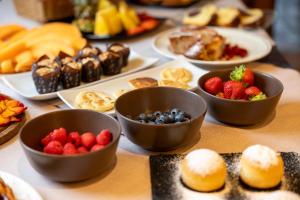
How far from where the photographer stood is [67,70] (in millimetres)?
1297

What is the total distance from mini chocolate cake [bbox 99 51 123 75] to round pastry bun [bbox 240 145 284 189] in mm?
626

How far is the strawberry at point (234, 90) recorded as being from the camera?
1127 mm

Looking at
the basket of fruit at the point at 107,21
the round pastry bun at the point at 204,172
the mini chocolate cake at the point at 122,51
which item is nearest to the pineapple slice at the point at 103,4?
the basket of fruit at the point at 107,21

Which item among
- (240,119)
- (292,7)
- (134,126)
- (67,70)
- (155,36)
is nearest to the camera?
(134,126)

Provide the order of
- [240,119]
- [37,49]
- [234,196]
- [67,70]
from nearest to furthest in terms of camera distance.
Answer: [234,196] < [240,119] < [67,70] < [37,49]

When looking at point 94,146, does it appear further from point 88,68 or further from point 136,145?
point 88,68

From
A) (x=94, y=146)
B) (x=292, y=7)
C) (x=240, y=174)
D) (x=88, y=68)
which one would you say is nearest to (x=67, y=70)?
(x=88, y=68)

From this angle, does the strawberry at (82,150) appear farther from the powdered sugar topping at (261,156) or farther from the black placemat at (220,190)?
the powdered sugar topping at (261,156)

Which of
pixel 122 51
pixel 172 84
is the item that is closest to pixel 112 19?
pixel 122 51

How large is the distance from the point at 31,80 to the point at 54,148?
524mm

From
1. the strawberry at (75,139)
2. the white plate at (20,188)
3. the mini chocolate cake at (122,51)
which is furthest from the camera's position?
the mini chocolate cake at (122,51)

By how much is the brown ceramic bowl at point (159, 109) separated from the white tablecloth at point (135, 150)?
4 centimetres

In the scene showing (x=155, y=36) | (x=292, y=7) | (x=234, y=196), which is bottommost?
(x=292, y=7)

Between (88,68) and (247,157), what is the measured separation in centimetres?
62
